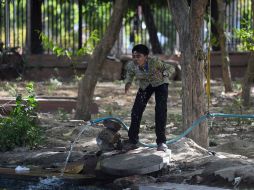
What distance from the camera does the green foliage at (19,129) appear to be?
31.9 ft

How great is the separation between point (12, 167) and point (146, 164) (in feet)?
7.01

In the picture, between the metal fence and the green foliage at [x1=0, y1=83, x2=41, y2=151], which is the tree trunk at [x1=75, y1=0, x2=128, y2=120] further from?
the metal fence

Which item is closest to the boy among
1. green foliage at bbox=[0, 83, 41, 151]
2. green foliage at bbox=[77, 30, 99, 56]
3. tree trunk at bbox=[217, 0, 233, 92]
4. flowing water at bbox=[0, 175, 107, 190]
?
flowing water at bbox=[0, 175, 107, 190]

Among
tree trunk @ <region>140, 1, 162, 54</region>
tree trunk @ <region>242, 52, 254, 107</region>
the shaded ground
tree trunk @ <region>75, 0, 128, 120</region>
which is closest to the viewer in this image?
the shaded ground

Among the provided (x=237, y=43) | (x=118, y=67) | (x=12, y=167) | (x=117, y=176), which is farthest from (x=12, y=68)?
(x=117, y=176)

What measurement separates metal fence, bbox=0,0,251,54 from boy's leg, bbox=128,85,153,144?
12.6 meters

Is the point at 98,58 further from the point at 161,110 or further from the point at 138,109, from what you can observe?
the point at 161,110

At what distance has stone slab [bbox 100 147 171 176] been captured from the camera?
25.9 feet

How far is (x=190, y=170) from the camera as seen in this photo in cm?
817

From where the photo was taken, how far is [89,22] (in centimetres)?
2230

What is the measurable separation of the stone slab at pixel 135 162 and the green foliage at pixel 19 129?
1893mm

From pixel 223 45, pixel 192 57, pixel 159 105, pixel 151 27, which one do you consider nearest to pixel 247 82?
pixel 223 45

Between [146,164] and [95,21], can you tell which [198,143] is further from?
[95,21]

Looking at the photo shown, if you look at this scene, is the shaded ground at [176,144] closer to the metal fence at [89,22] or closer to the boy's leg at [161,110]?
the boy's leg at [161,110]
